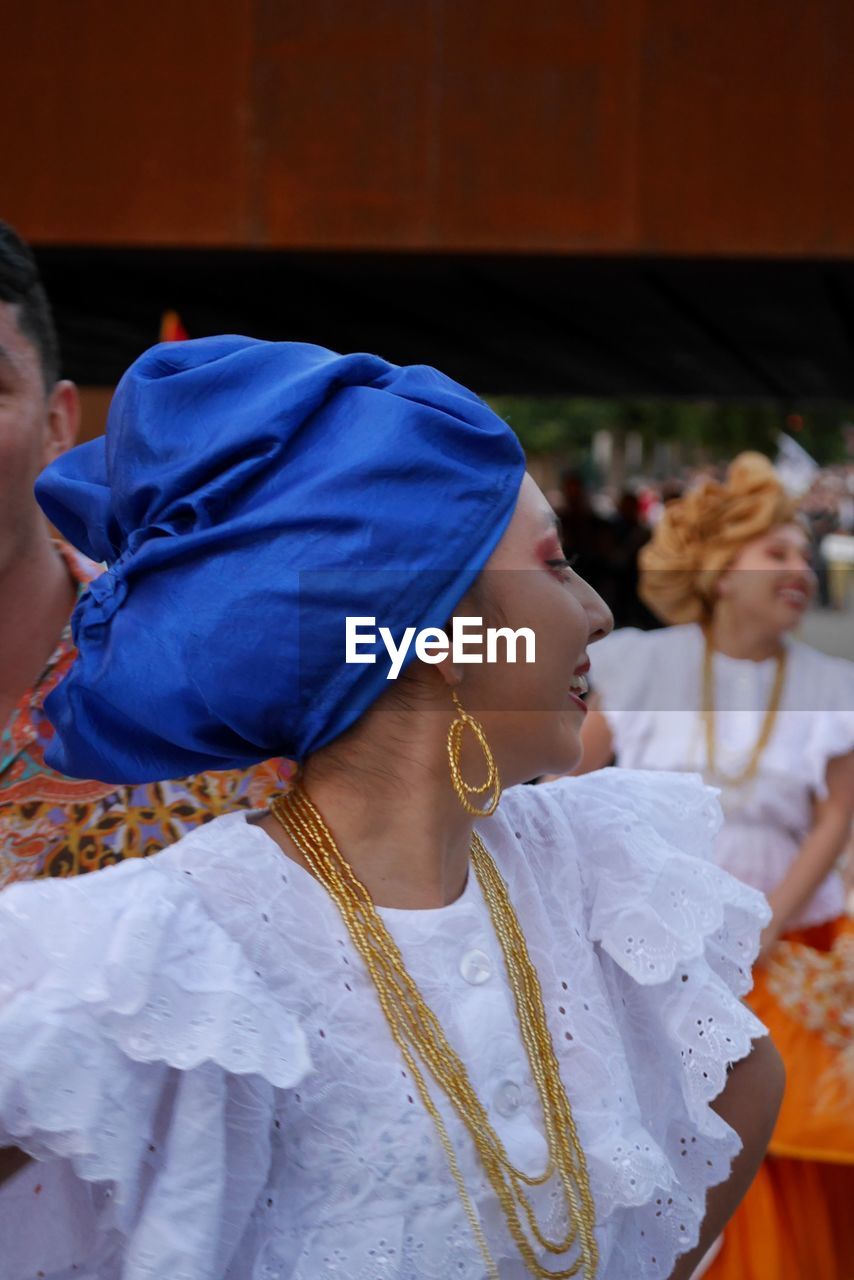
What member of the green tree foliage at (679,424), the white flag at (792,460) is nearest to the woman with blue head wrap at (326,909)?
the green tree foliage at (679,424)

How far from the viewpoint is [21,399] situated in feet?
6.56

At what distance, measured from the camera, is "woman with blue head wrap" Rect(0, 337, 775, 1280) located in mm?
1296

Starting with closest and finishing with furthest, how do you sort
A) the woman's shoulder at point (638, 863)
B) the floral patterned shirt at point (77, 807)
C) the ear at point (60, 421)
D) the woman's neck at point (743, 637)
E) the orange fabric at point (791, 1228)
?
the woman's shoulder at point (638, 863)
the floral patterned shirt at point (77, 807)
the ear at point (60, 421)
the orange fabric at point (791, 1228)
the woman's neck at point (743, 637)

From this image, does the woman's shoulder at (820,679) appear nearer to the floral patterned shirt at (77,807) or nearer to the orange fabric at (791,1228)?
the orange fabric at (791,1228)

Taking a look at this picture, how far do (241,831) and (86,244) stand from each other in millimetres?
6043

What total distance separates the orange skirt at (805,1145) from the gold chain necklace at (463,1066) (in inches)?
83.6

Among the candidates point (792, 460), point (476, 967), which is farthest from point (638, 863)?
point (792, 460)

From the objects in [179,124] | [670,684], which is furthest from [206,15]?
[670,684]

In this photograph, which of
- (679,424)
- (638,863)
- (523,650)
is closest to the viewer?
(523,650)

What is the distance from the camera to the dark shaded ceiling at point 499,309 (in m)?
7.09

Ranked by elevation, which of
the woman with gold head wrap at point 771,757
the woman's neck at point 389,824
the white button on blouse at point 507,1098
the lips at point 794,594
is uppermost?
the woman's neck at point 389,824

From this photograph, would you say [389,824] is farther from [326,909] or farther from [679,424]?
[679,424]

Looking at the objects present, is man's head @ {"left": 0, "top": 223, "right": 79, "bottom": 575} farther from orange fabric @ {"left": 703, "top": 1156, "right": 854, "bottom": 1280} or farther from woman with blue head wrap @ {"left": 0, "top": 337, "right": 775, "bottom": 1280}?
orange fabric @ {"left": 703, "top": 1156, "right": 854, "bottom": 1280}

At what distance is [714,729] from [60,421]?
227 cm
